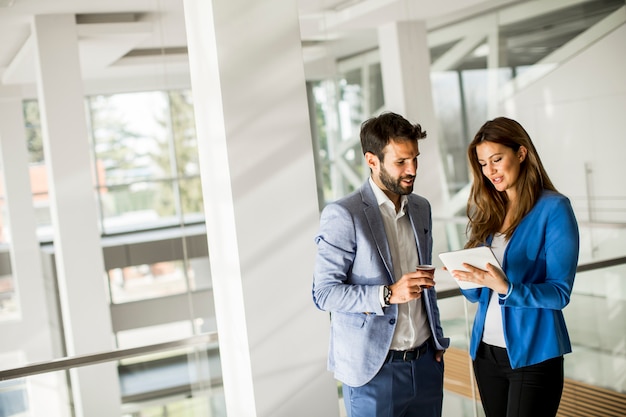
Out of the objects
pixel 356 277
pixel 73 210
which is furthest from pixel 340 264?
pixel 73 210

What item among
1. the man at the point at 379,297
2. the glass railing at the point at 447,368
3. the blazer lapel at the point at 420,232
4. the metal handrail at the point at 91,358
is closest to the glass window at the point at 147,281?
the glass railing at the point at 447,368

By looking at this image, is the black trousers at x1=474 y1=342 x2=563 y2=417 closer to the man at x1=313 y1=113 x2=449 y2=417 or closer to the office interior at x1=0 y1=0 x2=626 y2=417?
the man at x1=313 y1=113 x2=449 y2=417

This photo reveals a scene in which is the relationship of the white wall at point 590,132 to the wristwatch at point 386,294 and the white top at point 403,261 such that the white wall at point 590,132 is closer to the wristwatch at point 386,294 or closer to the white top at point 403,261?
the white top at point 403,261

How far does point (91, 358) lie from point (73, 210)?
4.35 ft

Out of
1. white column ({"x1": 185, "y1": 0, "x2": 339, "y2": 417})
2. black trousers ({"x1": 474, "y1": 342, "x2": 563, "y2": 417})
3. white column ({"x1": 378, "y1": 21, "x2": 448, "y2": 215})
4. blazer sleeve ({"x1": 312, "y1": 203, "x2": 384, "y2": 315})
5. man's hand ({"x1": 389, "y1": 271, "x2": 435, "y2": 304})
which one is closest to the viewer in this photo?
man's hand ({"x1": 389, "y1": 271, "x2": 435, "y2": 304})

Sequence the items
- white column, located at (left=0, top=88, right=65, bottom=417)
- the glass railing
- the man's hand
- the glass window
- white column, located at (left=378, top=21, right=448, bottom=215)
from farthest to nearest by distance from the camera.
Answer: white column, located at (left=378, top=21, right=448, bottom=215) < the glass window < white column, located at (left=0, top=88, right=65, bottom=417) < the glass railing < the man's hand

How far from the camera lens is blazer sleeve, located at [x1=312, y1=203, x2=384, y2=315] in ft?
8.11

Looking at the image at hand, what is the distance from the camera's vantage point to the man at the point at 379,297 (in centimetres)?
251

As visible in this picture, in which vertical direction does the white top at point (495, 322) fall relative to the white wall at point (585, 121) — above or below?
below

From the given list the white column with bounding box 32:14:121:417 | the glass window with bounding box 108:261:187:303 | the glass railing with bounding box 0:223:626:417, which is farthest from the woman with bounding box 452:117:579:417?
the white column with bounding box 32:14:121:417

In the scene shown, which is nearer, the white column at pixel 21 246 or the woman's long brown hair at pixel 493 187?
the woman's long brown hair at pixel 493 187

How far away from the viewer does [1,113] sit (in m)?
4.45

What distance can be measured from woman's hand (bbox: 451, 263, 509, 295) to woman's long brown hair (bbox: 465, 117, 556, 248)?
0.26 meters

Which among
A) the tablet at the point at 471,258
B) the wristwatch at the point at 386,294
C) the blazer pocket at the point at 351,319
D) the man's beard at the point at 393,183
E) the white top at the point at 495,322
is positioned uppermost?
the man's beard at the point at 393,183
